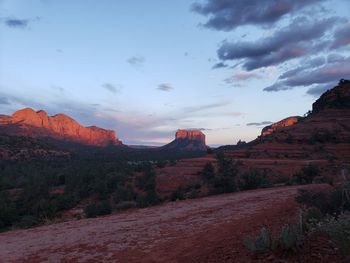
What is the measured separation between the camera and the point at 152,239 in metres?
9.27

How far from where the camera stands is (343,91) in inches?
2280

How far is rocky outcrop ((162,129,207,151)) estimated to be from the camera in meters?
148

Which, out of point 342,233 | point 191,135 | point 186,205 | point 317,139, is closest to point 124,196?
point 186,205

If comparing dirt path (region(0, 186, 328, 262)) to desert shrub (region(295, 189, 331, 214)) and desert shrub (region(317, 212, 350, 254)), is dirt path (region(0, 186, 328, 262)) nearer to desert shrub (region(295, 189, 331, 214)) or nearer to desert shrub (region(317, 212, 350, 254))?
desert shrub (region(295, 189, 331, 214))

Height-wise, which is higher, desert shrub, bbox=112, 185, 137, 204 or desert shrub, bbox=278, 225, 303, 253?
desert shrub, bbox=278, 225, 303, 253

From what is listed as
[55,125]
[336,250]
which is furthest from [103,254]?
[55,125]

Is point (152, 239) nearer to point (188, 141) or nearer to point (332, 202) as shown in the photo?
point (332, 202)

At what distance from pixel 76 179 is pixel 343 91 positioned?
1713 inches

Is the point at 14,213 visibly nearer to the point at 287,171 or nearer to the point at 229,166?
the point at 229,166

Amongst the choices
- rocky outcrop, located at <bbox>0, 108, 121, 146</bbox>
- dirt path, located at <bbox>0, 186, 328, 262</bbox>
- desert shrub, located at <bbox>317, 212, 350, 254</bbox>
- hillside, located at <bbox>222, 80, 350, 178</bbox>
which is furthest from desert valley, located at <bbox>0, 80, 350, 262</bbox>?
rocky outcrop, located at <bbox>0, 108, 121, 146</bbox>

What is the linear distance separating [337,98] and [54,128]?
370ft

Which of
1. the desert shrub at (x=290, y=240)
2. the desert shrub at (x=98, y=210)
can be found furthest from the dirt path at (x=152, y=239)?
the desert shrub at (x=98, y=210)

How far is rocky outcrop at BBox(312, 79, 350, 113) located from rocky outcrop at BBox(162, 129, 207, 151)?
8568 cm

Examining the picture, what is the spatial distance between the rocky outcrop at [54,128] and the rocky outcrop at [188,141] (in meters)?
28.3
